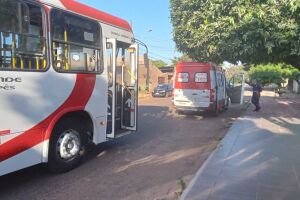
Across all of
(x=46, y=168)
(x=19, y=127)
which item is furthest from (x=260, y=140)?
(x=19, y=127)

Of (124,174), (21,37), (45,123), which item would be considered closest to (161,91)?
(124,174)

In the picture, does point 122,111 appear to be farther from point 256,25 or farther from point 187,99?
point 187,99

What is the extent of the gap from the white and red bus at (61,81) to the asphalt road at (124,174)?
43 cm

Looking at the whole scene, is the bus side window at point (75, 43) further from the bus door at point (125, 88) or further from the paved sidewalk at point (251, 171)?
the paved sidewalk at point (251, 171)

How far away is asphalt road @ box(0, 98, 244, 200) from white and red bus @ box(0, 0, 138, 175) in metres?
0.43

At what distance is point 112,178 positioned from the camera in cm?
670

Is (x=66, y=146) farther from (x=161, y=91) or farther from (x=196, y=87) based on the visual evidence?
(x=161, y=91)

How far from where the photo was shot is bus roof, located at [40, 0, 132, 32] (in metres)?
6.68

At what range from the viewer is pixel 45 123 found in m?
6.31

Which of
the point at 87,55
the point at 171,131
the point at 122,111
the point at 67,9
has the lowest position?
the point at 171,131

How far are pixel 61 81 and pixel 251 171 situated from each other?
153 inches

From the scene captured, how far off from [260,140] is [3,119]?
7452 millimetres

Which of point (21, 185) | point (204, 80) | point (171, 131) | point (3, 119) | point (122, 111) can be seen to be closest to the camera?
point (3, 119)

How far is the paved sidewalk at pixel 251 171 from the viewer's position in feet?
18.8
